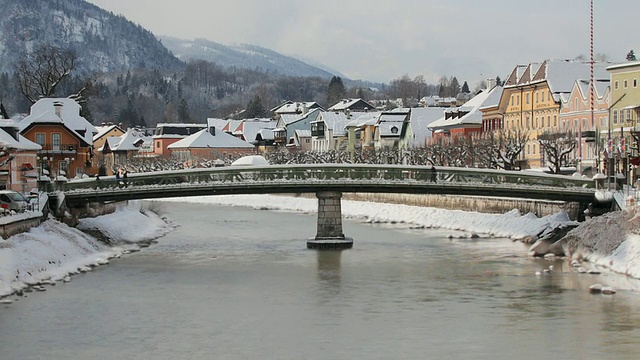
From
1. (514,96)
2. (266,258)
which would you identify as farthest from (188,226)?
(514,96)

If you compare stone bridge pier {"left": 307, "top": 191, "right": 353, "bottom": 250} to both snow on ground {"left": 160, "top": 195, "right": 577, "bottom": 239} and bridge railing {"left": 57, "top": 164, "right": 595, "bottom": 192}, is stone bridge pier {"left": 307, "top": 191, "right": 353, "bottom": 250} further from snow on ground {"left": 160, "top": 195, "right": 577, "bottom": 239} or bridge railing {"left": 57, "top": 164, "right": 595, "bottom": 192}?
snow on ground {"left": 160, "top": 195, "right": 577, "bottom": 239}

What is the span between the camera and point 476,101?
118250 millimetres

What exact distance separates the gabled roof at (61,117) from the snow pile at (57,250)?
28422 millimetres

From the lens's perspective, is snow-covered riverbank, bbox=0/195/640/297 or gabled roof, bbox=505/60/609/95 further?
gabled roof, bbox=505/60/609/95

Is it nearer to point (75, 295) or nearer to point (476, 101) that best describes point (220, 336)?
point (75, 295)

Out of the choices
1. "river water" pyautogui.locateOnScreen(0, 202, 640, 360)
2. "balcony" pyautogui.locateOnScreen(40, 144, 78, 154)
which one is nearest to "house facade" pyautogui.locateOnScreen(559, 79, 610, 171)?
"river water" pyautogui.locateOnScreen(0, 202, 640, 360)

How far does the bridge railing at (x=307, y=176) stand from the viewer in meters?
56.9

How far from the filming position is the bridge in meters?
56.5

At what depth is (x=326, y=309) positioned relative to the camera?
37281mm

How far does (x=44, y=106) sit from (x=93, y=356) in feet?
221

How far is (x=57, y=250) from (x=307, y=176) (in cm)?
1557

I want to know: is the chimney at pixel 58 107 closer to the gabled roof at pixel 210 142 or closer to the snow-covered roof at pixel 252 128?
the gabled roof at pixel 210 142

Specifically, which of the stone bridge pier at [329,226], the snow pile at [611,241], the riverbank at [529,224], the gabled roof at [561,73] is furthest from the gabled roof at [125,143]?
the snow pile at [611,241]

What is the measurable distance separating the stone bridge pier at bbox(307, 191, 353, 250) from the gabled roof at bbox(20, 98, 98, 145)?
41.3 meters
